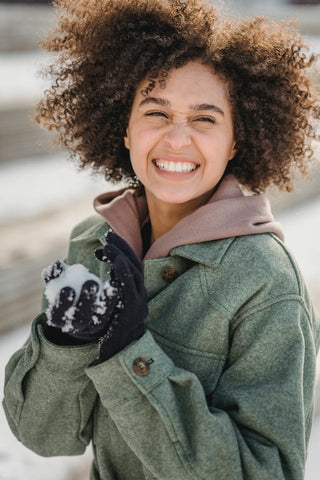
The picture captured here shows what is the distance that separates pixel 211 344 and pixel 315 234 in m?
2.98

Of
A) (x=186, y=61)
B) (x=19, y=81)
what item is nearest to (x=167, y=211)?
(x=186, y=61)

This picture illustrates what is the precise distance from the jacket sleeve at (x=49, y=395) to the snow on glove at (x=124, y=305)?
4.6 inches

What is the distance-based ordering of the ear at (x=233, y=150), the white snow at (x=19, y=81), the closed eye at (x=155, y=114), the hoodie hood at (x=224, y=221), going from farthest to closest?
the white snow at (x=19, y=81), the ear at (x=233, y=150), the closed eye at (x=155, y=114), the hoodie hood at (x=224, y=221)

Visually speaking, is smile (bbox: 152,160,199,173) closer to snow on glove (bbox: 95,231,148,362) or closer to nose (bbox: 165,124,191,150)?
nose (bbox: 165,124,191,150)

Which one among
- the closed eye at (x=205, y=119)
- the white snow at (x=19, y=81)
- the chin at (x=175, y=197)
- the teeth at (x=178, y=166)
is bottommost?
the chin at (x=175, y=197)

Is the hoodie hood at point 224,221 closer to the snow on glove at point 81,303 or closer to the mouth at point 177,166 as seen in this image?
the mouth at point 177,166

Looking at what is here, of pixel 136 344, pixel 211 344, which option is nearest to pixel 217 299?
pixel 211 344

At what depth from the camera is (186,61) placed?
4.58 ft

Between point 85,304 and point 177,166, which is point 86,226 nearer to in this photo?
point 177,166

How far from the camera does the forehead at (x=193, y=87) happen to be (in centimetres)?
136

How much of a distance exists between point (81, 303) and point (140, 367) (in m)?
0.18

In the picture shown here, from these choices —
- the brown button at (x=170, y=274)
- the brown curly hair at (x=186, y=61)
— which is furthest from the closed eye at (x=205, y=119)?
the brown button at (x=170, y=274)

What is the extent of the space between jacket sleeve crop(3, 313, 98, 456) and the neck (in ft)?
1.51

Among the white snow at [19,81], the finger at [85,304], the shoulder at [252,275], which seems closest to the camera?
the finger at [85,304]
